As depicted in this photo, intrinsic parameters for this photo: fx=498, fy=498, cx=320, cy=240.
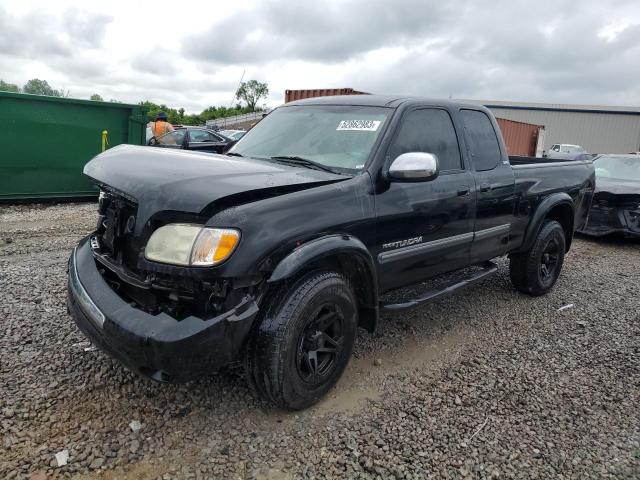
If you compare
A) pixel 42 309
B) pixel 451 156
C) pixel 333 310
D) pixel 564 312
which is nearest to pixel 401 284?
pixel 333 310

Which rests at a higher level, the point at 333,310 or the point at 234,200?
the point at 234,200

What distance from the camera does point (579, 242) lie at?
8.19 metres

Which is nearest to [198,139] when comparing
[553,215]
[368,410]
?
[553,215]

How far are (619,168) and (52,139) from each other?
10002 mm

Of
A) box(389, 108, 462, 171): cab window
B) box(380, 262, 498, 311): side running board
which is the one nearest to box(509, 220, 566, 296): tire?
box(380, 262, 498, 311): side running board

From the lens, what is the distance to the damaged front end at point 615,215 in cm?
773

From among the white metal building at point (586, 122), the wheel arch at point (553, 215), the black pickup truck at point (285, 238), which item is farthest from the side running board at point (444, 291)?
the white metal building at point (586, 122)

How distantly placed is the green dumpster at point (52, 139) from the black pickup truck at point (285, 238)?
228 inches

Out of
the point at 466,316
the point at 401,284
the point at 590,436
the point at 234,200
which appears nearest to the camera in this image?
the point at 234,200

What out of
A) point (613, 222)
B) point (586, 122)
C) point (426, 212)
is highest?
point (586, 122)

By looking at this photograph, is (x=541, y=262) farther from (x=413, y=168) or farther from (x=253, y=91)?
(x=253, y=91)

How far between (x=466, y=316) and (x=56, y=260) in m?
4.19

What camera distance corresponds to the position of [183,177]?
2.56m

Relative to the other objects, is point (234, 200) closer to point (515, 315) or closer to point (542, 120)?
point (515, 315)
